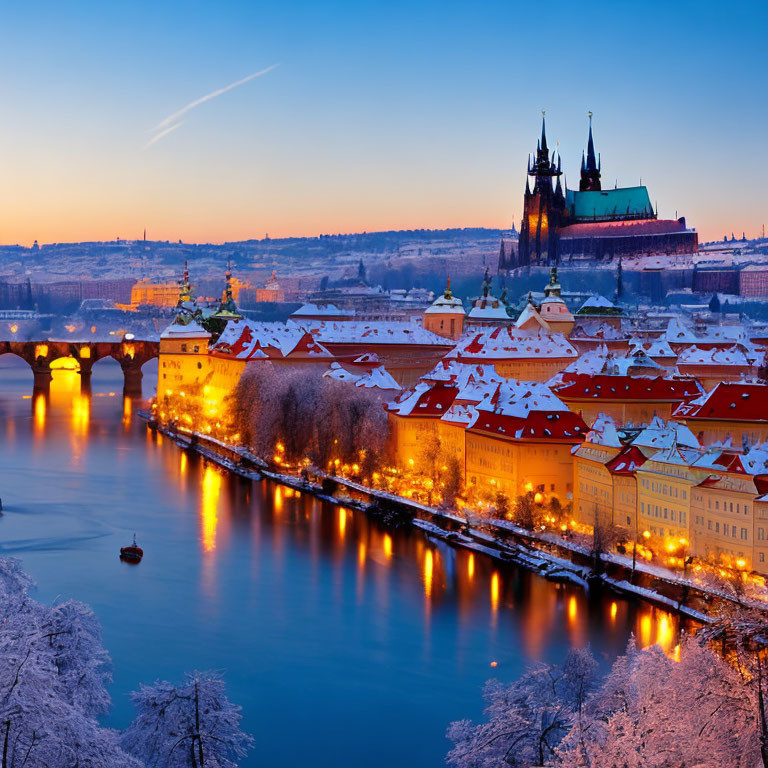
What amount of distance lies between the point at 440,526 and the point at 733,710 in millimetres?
9085

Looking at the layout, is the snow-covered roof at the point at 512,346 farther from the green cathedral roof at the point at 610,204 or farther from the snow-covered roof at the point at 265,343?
the green cathedral roof at the point at 610,204

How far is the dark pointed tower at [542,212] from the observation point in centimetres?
5138

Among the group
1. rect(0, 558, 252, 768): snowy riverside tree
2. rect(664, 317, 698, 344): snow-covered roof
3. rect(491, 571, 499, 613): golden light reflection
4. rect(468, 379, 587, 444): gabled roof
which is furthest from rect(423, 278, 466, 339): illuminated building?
rect(0, 558, 252, 768): snowy riverside tree

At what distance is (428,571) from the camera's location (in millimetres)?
14180

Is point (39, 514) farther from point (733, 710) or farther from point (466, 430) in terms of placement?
point (733, 710)

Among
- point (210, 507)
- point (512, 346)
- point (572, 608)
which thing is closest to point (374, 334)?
point (512, 346)

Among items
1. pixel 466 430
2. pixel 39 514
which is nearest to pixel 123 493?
pixel 39 514

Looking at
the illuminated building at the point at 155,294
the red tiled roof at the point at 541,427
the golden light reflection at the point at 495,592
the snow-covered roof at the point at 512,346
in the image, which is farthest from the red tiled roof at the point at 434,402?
the illuminated building at the point at 155,294

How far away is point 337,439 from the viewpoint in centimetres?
2038

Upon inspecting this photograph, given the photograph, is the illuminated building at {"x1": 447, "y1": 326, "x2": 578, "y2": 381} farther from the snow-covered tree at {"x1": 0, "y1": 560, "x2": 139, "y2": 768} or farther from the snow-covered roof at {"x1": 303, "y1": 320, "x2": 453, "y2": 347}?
the snow-covered tree at {"x1": 0, "y1": 560, "x2": 139, "y2": 768}

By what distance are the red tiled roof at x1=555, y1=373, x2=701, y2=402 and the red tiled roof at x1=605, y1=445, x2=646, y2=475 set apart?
5866mm

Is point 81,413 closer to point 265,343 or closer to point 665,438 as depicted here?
point 265,343

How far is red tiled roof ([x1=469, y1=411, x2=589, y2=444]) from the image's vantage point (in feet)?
55.6

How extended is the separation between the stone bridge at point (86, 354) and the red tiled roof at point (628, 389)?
20146 millimetres
